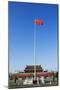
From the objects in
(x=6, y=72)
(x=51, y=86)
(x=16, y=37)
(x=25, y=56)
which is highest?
(x=16, y=37)

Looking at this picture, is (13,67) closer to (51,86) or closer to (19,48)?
(19,48)

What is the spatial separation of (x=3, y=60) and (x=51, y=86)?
0.74m

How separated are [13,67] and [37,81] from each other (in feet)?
1.24

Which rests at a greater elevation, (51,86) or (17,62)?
(17,62)

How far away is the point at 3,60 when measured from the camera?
9.32ft

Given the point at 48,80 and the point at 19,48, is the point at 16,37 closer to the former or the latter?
the point at 19,48

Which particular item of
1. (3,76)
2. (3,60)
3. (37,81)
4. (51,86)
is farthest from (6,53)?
(51,86)

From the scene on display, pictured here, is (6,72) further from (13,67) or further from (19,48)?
(19,48)

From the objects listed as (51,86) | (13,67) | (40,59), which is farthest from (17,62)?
(51,86)

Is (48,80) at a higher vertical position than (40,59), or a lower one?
lower

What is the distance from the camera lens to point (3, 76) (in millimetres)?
2838

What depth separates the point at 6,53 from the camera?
2857mm

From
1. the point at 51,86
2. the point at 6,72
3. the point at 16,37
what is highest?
the point at 16,37

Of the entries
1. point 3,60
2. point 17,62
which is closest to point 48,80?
point 17,62
